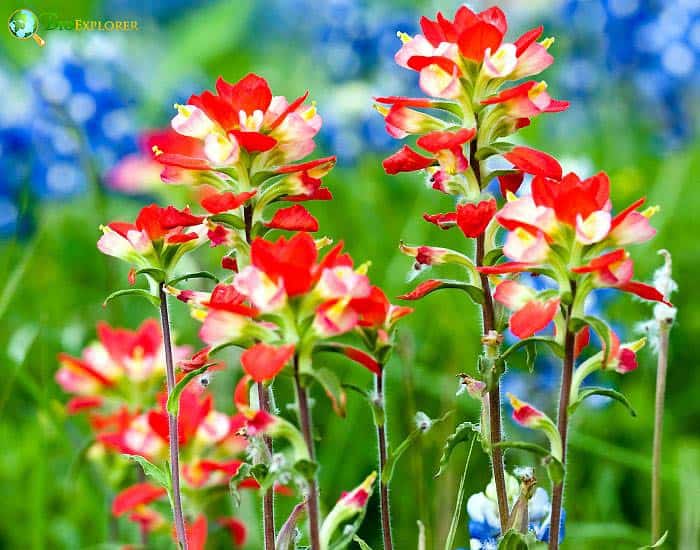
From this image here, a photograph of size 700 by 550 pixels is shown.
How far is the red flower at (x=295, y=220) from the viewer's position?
842mm

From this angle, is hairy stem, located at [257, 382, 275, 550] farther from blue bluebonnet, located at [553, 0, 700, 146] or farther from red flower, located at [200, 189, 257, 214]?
blue bluebonnet, located at [553, 0, 700, 146]

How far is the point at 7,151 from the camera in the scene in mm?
2795

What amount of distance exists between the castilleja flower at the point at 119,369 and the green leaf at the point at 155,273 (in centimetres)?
56

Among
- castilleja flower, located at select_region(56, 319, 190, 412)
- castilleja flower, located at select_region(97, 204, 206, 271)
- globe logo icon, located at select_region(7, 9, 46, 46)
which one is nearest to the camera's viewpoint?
castilleja flower, located at select_region(97, 204, 206, 271)

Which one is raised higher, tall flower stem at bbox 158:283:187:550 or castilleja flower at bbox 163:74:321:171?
castilleja flower at bbox 163:74:321:171

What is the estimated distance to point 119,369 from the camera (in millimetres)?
1531

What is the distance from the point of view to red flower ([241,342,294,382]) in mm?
709

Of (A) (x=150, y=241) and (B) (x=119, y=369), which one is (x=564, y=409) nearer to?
(A) (x=150, y=241)

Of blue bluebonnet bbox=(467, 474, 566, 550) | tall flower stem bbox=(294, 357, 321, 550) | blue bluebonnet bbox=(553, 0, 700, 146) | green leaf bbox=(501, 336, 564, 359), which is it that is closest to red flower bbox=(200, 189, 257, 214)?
tall flower stem bbox=(294, 357, 321, 550)

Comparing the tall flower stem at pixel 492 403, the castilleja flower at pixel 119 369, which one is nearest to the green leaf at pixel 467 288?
the tall flower stem at pixel 492 403

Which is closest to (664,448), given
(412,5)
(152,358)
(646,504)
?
(646,504)

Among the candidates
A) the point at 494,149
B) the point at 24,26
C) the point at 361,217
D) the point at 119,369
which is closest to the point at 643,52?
the point at 361,217

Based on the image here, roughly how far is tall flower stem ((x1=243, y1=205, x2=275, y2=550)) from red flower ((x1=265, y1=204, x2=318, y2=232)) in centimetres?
4

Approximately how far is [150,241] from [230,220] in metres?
0.10
